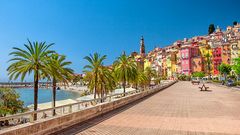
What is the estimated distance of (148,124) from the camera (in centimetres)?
1223

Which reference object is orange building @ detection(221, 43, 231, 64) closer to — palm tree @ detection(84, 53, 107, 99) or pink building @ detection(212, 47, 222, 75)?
pink building @ detection(212, 47, 222, 75)

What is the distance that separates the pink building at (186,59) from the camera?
146 metres

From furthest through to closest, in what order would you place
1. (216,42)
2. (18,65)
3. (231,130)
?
(216,42), (18,65), (231,130)

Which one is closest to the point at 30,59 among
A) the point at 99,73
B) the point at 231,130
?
the point at 99,73

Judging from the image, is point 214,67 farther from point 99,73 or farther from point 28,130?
point 28,130

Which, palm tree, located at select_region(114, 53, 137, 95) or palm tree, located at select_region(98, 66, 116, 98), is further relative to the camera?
palm tree, located at select_region(114, 53, 137, 95)

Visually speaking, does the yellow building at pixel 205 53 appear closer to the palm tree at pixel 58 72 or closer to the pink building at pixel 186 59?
the pink building at pixel 186 59

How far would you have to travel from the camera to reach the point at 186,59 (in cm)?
14762

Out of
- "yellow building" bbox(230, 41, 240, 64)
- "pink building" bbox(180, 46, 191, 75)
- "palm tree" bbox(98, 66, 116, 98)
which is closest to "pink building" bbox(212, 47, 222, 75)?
"yellow building" bbox(230, 41, 240, 64)

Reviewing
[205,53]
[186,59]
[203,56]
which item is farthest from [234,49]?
[186,59]

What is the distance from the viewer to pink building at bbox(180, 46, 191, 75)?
14625cm

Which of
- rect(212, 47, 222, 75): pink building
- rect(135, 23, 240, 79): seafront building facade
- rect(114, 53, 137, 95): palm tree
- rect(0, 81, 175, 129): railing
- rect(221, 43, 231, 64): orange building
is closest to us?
rect(0, 81, 175, 129): railing

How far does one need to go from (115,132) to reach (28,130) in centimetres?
331

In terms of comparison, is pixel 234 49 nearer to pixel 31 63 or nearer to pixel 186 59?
pixel 186 59
